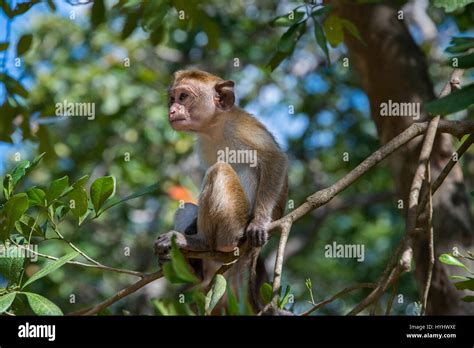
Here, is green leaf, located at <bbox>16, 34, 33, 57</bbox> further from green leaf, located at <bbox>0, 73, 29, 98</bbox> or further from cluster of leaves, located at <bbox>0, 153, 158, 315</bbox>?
cluster of leaves, located at <bbox>0, 153, 158, 315</bbox>

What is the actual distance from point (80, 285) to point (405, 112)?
7.06 meters

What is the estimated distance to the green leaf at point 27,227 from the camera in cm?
449

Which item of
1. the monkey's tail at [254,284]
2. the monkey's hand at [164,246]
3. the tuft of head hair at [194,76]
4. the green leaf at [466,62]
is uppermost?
the tuft of head hair at [194,76]

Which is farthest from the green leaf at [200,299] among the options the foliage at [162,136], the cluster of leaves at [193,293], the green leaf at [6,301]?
the foliage at [162,136]

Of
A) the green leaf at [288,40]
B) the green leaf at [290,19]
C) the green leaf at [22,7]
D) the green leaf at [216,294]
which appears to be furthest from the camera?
the green leaf at [22,7]

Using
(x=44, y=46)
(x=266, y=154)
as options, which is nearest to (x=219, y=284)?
(x=266, y=154)

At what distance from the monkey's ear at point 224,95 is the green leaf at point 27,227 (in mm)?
2716

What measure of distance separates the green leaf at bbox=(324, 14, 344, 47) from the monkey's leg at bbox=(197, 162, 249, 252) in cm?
142

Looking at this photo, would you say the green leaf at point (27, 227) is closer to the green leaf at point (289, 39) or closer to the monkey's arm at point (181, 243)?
the monkey's arm at point (181, 243)

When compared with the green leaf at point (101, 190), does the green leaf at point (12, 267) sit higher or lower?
lower

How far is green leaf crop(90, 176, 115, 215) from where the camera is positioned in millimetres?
4520

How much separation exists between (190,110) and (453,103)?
11.6 ft
